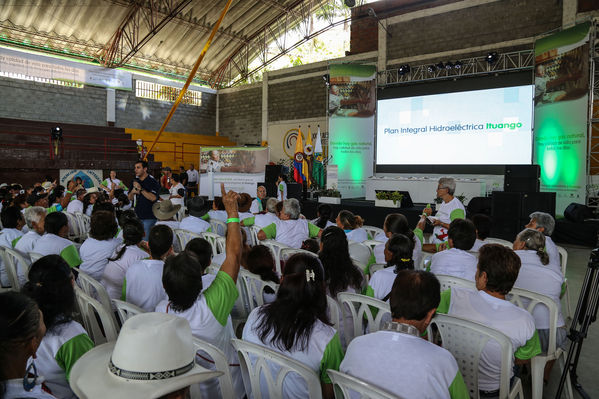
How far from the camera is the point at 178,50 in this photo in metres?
18.7

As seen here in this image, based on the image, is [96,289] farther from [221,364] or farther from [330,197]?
[330,197]

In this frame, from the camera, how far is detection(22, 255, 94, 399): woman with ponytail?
1558mm

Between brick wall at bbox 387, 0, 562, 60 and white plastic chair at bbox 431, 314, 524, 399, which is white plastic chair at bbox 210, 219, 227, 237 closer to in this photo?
white plastic chair at bbox 431, 314, 524, 399

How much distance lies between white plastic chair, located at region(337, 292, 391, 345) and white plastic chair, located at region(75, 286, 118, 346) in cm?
119

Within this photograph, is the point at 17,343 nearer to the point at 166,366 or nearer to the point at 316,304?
the point at 166,366

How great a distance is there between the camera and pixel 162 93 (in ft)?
62.4

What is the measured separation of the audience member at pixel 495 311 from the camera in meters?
1.89

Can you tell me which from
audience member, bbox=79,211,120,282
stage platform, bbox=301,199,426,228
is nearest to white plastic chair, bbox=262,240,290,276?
audience member, bbox=79,211,120,282

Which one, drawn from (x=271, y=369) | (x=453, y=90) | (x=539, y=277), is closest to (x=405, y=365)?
(x=271, y=369)

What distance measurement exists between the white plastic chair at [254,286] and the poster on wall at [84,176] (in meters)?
12.6

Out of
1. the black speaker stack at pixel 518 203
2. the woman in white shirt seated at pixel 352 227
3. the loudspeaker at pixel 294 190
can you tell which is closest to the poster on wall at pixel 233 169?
the loudspeaker at pixel 294 190

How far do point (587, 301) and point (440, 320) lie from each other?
123 centimetres

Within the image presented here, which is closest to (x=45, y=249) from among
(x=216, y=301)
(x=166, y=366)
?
(x=216, y=301)

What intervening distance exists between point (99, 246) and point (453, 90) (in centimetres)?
1048
